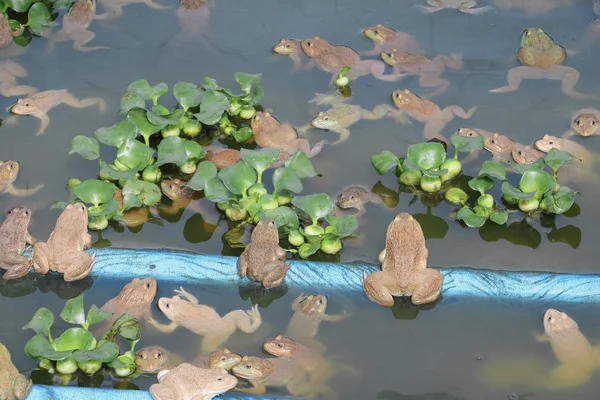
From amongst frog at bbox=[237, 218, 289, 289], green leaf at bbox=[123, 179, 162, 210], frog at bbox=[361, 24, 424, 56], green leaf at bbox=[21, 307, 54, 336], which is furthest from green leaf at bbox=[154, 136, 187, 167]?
frog at bbox=[361, 24, 424, 56]

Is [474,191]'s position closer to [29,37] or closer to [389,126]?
[389,126]

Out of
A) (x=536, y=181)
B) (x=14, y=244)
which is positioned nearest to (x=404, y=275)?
(x=536, y=181)

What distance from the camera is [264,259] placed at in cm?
525

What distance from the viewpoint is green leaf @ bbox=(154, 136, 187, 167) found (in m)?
5.86

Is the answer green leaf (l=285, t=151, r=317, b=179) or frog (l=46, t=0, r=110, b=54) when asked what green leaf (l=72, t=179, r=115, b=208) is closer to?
green leaf (l=285, t=151, r=317, b=179)

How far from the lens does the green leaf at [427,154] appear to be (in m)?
5.80

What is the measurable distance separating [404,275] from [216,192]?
132 cm

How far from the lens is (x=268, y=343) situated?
4.92 m

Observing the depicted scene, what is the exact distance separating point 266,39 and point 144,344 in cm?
338

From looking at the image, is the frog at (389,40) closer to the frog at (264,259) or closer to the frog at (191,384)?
the frog at (264,259)

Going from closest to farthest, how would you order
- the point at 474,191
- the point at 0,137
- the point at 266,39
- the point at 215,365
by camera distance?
1. the point at 215,365
2. the point at 474,191
3. the point at 0,137
4. the point at 266,39

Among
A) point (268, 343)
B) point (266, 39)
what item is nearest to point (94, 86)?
point (266, 39)

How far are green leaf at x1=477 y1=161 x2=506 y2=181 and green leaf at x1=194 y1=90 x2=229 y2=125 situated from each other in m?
1.86

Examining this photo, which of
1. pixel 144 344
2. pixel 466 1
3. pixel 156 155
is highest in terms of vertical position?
pixel 466 1
